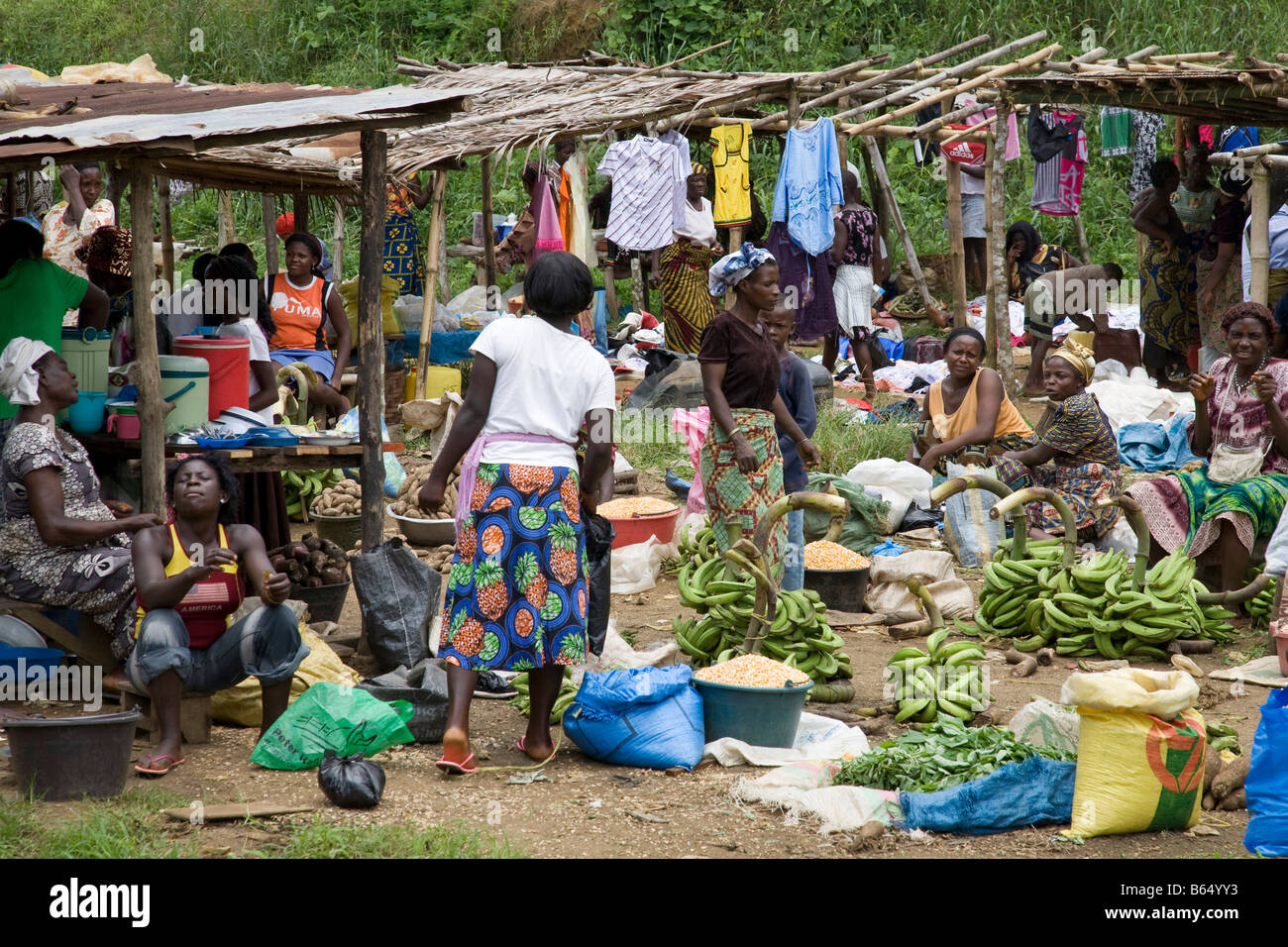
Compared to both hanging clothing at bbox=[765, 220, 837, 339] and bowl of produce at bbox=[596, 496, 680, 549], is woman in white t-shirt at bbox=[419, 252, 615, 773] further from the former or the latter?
hanging clothing at bbox=[765, 220, 837, 339]

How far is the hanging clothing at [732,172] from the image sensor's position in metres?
11.5

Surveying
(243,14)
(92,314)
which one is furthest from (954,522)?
(243,14)

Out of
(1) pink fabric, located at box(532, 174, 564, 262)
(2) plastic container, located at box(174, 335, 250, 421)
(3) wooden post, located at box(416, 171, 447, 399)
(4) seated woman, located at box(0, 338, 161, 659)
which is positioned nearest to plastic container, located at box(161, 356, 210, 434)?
(2) plastic container, located at box(174, 335, 250, 421)

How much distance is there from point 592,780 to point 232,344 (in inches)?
116

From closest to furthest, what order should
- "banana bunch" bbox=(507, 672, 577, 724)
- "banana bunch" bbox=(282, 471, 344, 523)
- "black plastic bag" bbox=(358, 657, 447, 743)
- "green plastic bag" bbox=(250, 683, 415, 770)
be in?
"green plastic bag" bbox=(250, 683, 415, 770)
"black plastic bag" bbox=(358, 657, 447, 743)
"banana bunch" bbox=(507, 672, 577, 724)
"banana bunch" bbox=(282, 471, 344, 523)

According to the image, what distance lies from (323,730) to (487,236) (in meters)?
8.60

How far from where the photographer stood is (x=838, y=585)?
7074mm

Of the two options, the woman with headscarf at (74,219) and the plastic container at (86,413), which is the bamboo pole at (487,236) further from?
the plastic container at (86,413)

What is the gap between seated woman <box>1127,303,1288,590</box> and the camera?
648cm

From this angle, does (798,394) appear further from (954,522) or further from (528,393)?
(528,393)

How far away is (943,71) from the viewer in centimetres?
1081

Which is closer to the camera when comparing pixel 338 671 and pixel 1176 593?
pixel 338 671

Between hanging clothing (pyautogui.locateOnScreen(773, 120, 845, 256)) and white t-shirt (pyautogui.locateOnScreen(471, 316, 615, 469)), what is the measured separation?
6.47 metres

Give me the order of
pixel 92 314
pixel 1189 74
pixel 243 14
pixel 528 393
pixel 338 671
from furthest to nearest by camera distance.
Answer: pixel 243 14 < pixel 1189 74 < pixel 92 314 < pixel 338 671 < pixel 528 393
